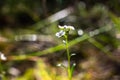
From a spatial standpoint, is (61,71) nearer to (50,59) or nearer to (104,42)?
(50,59)

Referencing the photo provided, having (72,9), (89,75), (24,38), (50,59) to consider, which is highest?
(72,9)

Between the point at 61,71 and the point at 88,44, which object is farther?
the point at 88,44

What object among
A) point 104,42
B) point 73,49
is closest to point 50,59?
point 73,49

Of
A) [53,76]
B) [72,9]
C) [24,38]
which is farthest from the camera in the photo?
[72,9]

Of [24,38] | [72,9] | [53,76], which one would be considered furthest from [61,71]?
[72,9]

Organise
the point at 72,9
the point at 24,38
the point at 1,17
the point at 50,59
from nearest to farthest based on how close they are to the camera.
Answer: the point at 50,59 < the point at 24,38 < the point at 72,9 < the point at 1,17

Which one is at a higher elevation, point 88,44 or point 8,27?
point 8,27
